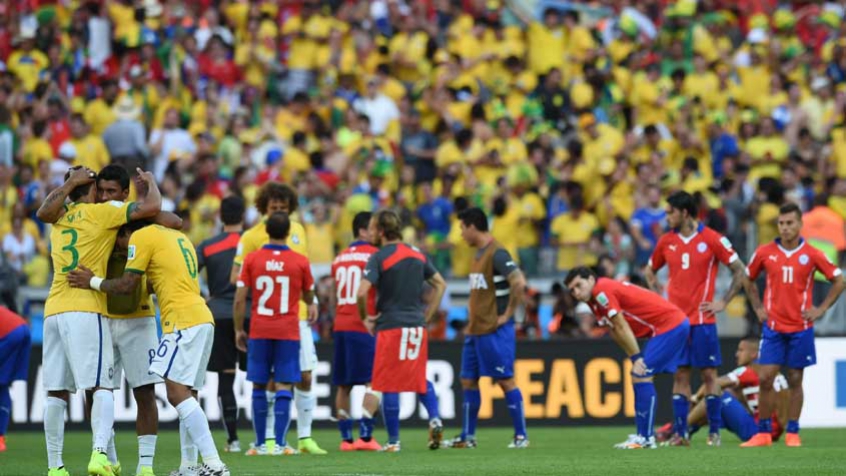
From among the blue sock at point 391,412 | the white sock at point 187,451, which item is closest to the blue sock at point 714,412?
the blue sock at point 391,412

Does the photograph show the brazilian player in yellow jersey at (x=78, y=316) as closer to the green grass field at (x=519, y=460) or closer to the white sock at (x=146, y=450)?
the white sock at (x=146, y=450)

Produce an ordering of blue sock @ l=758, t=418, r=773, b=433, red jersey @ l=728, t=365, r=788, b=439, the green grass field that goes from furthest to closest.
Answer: red jersey @ l=728, t=365, r=788, b=439 → blue sock @ l=758, t=418, r=773, b=433 → the green grass field

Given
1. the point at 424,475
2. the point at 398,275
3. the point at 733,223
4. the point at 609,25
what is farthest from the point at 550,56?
the point at 424,475

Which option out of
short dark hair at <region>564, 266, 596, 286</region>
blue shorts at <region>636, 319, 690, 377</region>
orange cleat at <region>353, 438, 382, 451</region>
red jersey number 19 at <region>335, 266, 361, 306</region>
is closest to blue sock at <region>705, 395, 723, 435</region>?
blue shorts at <region>636, 319, 690, 377</region>

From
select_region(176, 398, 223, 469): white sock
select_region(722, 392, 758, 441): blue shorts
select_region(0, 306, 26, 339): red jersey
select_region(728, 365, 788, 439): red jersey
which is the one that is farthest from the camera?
select_region(728, 365, 788, 439): red jersey

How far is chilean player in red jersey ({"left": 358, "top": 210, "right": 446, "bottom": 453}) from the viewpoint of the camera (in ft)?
48.6

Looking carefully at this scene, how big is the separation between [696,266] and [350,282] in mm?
3465

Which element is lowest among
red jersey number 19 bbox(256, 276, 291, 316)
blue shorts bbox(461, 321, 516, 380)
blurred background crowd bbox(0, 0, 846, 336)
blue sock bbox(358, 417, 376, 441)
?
blue sock bbox(358, 417, 376, 441)

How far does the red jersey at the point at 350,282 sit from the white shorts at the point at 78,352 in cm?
434

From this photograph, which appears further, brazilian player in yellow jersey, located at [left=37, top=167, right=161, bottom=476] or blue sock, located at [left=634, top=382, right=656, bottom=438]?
blue sock, located at [left=634, top=382, right=656, bottom=438]

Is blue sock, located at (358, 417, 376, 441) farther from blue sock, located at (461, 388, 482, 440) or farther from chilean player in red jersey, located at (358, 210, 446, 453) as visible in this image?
blue sock, located at (461, 388, 482, 440)

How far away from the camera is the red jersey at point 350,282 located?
15.6 meters

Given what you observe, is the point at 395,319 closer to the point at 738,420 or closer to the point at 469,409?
the point at 469,409

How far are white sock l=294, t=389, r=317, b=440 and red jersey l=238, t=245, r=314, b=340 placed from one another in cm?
92
